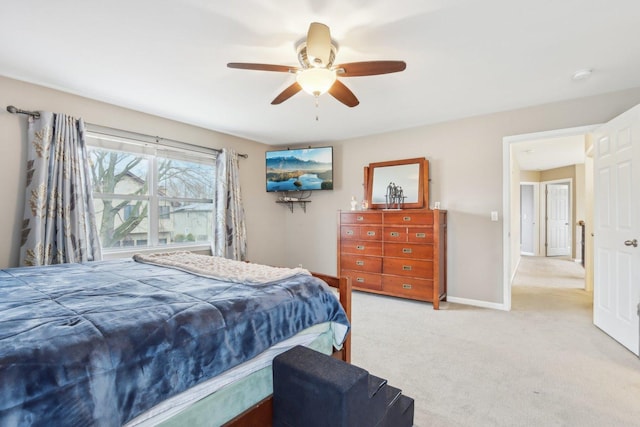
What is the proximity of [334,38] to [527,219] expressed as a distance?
8.47 m

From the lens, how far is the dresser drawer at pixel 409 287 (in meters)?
3.71

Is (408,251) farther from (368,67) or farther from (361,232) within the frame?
(368,67)

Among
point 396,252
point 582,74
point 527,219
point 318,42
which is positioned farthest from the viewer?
point 527,219

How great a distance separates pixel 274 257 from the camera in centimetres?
532

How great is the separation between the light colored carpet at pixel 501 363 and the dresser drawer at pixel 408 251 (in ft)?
2.05

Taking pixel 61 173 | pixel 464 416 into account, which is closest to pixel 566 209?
pixel 464 416

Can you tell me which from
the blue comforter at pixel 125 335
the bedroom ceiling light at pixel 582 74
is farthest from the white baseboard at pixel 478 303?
the blue comforter at pixel 125 335

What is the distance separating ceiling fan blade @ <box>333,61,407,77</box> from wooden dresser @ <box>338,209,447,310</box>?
2.05 m

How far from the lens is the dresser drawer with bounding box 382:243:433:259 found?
146 inches

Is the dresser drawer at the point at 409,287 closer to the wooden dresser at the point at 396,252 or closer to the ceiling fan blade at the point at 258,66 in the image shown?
the wooden dresser at the point at 396,252

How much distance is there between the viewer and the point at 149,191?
3.74 meters

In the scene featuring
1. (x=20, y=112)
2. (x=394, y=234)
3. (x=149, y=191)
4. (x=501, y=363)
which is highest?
(x=20, y=112)

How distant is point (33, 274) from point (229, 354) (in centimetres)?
173

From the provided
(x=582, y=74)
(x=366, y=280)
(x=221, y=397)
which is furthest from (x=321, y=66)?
(x=366, y=280)
